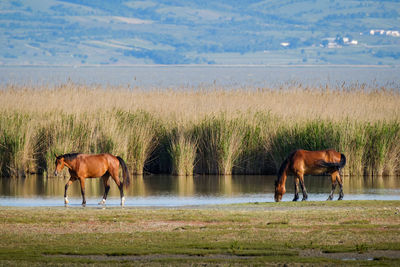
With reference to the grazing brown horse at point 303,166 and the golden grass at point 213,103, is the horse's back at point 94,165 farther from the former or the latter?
the golden grass at point 213,103

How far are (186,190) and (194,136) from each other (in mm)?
4122

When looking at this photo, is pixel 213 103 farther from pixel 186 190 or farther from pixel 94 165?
pixel 94 165

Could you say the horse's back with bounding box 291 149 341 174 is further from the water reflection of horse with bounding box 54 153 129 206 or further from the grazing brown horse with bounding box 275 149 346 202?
the water reflection of horse with bounding box 54 153 129 206

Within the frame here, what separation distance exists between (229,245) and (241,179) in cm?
1208

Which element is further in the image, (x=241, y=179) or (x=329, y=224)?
(x=241, y=179)

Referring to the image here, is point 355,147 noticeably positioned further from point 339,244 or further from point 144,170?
point 339,244

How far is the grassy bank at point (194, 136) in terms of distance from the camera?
23.8 meters

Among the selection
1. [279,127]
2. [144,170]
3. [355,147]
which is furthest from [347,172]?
[144,170]

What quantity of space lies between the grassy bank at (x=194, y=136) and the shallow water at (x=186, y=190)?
2.42ft

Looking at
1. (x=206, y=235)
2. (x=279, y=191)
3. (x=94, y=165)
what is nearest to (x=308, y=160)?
(x=279, y=191)

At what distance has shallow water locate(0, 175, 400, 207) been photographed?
18.7 metres

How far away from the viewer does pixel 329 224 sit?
1320cm

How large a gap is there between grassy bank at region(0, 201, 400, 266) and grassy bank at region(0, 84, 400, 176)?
27.0 ft

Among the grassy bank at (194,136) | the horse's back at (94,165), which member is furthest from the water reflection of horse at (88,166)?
the grassy bank at (194,136)
